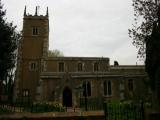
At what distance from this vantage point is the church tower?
49.1 meters

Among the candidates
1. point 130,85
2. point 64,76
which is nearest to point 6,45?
point 64,76

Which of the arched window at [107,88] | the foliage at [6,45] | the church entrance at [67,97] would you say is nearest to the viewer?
the foliage at [6,45]

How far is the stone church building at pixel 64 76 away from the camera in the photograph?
4184cm

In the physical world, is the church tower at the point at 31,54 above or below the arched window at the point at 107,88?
above

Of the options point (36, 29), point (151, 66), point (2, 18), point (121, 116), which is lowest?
point (121, 116)

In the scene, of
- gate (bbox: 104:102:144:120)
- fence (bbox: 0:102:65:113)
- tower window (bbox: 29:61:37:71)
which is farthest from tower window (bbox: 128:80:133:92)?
gate (bbox: 104:102:144:120)

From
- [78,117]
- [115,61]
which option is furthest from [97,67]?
[78,117]

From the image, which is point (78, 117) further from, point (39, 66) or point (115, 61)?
point (115, 61)

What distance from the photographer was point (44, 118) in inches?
516

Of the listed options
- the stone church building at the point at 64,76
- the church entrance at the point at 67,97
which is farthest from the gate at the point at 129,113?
the church entrance at the point at 67,97

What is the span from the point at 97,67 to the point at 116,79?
670cm

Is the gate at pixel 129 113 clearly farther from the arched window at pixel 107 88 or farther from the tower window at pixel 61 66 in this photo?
the tower window at pixel 61 66

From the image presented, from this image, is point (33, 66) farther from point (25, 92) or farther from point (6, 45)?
point (6, 45)

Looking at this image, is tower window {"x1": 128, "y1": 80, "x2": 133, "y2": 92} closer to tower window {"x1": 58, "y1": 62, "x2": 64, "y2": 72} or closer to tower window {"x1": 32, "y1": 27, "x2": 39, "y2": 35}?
tower window {"x1": 58, "y1": 62, "x2": 64, "y2": 72}
